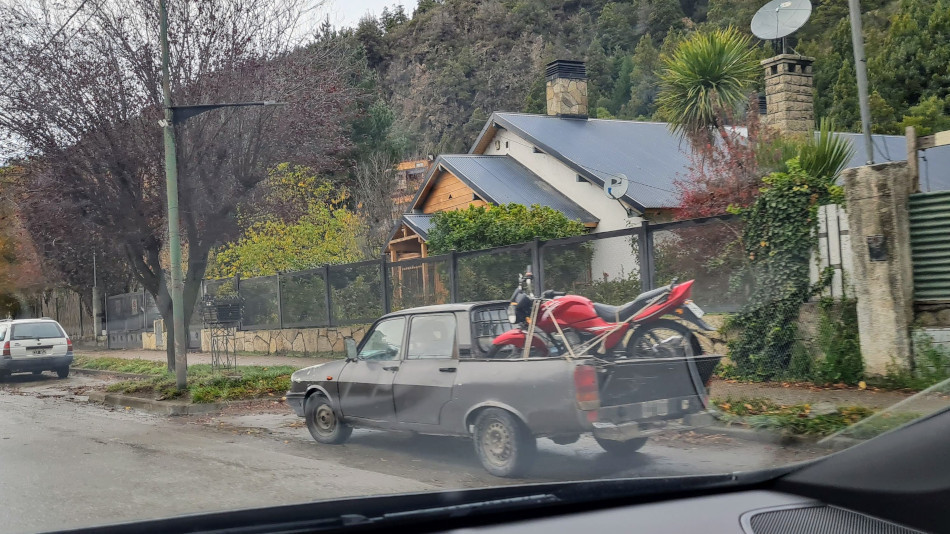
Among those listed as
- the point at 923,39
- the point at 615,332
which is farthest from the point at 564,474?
the point at 923,39

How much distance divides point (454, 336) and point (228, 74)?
10.2 metres

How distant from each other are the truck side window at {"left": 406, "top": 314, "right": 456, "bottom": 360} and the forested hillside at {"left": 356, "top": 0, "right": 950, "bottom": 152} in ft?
87.1

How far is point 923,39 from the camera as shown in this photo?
32938 mm

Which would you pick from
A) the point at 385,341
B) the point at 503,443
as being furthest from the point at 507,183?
the point at 503,443

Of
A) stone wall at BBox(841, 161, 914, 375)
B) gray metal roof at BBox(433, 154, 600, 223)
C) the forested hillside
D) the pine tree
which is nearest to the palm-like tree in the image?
gray metal roof at BBox(433, 154, 600, 223)

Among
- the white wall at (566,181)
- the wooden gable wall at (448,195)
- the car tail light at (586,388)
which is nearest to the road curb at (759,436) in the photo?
Answer: the car tail light at (586,388)

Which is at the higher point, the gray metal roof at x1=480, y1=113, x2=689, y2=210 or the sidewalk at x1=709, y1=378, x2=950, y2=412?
the gray metal roof at x1=480, y1=113, x2=689, y2=210

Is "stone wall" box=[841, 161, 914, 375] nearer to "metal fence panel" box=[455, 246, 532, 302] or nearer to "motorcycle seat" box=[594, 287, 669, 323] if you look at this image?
"motorcycle seat" box=[594, 287, 669, 323]

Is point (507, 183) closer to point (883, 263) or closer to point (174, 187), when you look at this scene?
point (174, 187)

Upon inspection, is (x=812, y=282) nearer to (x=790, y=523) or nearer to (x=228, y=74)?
(x=790, y=523)

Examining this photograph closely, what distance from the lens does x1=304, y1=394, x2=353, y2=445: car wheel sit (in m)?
8.84

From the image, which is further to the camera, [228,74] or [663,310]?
[228,74]

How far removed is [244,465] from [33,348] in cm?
1598

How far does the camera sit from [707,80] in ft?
61.3
